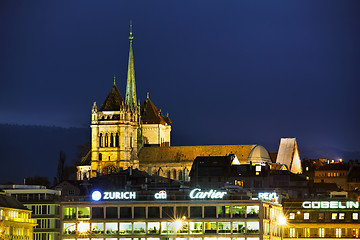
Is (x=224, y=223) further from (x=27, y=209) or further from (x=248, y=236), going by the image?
(x=27, y=209)

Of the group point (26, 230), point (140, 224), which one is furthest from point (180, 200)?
point (26, 230)

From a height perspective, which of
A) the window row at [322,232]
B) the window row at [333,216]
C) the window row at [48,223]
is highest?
the window row at [333,216]

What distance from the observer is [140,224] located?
555ft

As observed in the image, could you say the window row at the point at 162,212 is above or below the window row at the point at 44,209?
below

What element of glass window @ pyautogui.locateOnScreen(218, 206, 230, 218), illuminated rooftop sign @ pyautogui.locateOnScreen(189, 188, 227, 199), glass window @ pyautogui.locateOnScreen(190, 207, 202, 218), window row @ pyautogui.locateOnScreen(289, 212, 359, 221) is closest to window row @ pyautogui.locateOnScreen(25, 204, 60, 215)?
illuminated rooftop sign @ pyautogui.locateOnScreen(189, 188, 227, 199)

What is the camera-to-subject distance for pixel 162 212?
16925cm

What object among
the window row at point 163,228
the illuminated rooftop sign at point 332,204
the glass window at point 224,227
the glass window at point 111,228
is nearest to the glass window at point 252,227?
the window row at point 163,228

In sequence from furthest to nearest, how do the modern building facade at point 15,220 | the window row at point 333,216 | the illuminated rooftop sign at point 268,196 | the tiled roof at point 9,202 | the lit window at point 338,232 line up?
1. the illuminated rooftop sign at point 268,196
2. the window row at point 333,216
3. the lit window at point 338,232
4. the tiled roof at point 9,202
5. the modern building facade at point 15,220

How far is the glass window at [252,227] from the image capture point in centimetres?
16662

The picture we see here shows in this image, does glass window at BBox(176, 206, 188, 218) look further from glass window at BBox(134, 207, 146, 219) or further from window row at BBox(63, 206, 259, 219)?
glass window at BBox(134, 207, 146, 219)

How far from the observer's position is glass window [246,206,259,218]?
168 m

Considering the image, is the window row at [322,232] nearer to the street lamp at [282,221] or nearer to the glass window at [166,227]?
the street lamp at [282,221]

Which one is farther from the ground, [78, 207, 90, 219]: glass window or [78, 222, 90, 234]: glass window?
[78, 207, 90, 219]: glass window

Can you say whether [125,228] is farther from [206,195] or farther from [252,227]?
[252,227]
